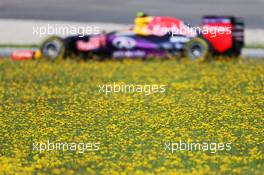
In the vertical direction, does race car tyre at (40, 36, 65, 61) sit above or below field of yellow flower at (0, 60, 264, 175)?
above

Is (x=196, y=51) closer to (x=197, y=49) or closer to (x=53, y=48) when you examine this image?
(x=197, y=49)

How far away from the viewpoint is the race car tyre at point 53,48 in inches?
979

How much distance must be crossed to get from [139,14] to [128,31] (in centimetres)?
72

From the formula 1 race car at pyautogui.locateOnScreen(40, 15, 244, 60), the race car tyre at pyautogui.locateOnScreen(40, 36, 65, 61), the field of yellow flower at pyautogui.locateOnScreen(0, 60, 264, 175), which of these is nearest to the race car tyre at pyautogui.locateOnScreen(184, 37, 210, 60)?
the formula 1 race car at pyautogui.locateOnScreen(40, 15, 244, 60)

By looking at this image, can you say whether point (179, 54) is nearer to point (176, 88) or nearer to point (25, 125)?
point (176, 88)

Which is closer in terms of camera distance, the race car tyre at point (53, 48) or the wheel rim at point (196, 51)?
the wheel rim at point (196, 51)

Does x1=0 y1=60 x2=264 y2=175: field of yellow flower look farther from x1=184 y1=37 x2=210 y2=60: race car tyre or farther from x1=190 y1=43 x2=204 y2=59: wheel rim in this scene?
x1=190 y1=43 x2=204 y2=59: wheel rim

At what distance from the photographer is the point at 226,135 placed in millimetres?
10820

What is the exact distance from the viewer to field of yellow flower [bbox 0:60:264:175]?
894 cm

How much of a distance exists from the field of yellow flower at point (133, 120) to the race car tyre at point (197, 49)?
2358 millimetres

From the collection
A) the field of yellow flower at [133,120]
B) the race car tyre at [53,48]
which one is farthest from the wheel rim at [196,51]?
the race car tyre at [53,48]

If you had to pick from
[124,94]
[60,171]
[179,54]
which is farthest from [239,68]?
[60,171]

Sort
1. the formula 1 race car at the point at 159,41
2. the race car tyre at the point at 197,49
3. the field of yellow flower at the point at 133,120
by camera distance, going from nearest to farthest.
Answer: the field of yellow flower at the point at 133,120 → the race car tyre at the point at 197,49 → the formula 1 race car at the point at 159,41

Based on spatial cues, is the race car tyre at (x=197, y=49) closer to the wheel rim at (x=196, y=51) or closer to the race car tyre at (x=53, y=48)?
the wheel rim at (x=196, y=51)
